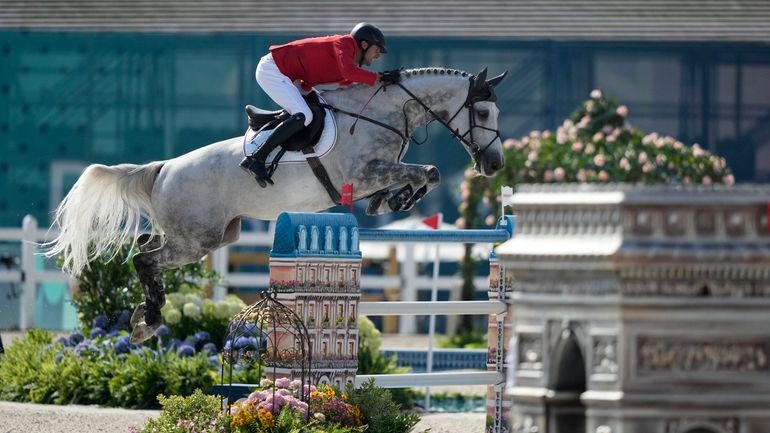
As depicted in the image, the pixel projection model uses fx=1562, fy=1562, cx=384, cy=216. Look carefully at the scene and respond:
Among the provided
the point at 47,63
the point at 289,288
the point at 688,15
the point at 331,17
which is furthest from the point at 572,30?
the point at 289,288

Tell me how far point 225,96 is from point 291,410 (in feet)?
58.4

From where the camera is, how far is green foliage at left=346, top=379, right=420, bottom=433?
671 cm

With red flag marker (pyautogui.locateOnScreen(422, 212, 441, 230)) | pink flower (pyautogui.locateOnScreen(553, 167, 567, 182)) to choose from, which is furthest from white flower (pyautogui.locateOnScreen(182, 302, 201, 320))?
pink flower (pyautogui.locateOnScreen(553, 167, 567, 182))

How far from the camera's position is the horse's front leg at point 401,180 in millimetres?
8305

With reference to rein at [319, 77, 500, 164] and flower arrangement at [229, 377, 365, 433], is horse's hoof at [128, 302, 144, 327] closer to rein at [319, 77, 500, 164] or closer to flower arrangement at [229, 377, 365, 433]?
rein at [319, 77, 500, 164]

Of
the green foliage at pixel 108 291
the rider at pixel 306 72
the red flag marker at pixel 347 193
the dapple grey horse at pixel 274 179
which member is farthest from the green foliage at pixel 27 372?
the red flag marker at pixel 347 193

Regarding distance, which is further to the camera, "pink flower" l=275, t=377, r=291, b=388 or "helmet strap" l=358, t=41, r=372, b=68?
"helmet strap" l=358, t=41, r=372, b=68

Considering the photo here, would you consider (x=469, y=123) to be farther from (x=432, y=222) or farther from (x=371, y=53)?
(x=432, y=222)

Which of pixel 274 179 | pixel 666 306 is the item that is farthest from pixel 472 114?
pixel 666 306

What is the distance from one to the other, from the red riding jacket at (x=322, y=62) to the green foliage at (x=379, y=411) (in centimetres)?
203

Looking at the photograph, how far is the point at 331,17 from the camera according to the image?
23219mm

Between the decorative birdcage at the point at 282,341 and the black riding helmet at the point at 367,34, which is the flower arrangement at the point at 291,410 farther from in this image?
the black riding helmet at the point at 367,34

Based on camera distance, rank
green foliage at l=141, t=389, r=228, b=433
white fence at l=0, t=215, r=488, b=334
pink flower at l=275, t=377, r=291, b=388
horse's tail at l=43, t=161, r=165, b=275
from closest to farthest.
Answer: green foliage at l=141, t=389, r=228, b=433 → pink flower at l=275, t=377, r=291, b=388 → horse's tail at l=43, t=161, r=165, b=275 → white fence at l=0, t=215, r=488, b=334

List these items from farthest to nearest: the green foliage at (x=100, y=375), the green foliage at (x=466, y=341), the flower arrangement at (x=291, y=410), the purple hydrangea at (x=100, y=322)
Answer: the green foliage at (x=466, y=341), the purple hydrangea at (x=100, y=322), the green foliage at (x=100, y=375), the flower arrangement at (x=291, y=410)
